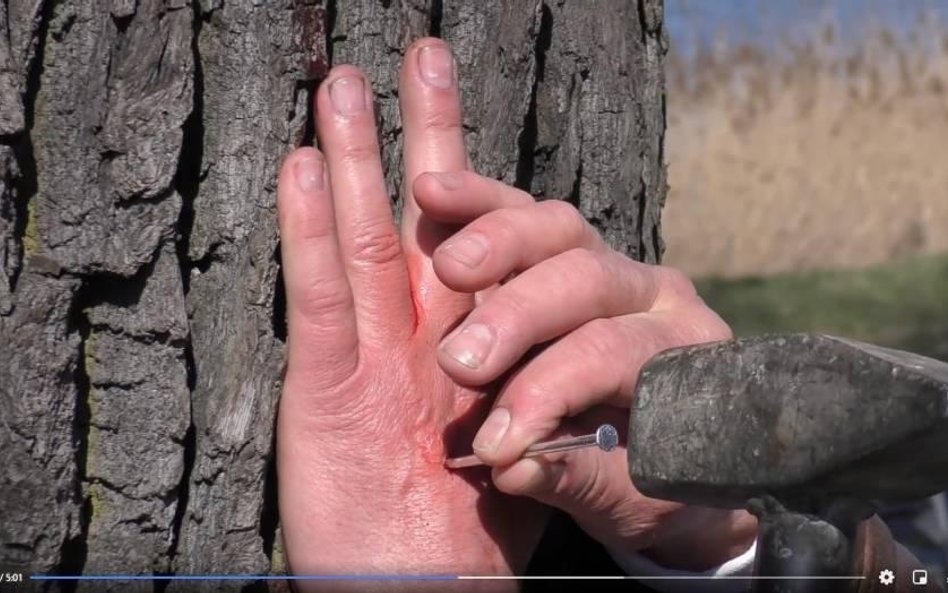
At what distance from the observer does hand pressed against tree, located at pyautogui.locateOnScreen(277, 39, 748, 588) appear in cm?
133

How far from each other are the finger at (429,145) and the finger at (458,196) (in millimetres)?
47

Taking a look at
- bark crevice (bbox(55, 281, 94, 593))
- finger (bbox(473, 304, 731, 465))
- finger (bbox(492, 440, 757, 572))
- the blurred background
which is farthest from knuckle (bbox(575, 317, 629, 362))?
the blurred background

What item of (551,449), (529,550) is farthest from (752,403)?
(529,550)

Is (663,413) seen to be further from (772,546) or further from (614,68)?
(614,68)

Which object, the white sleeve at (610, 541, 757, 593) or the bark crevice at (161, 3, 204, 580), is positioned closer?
the bark crevice at (161, 3, 204, 580)

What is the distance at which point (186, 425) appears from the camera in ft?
4.66

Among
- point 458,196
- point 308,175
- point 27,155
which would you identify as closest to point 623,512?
point 458,196

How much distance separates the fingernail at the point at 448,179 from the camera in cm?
137

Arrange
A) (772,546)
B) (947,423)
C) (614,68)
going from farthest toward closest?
(614,68) < (772,546) < (947,423)

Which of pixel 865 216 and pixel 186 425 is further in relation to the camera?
pixel 865 216

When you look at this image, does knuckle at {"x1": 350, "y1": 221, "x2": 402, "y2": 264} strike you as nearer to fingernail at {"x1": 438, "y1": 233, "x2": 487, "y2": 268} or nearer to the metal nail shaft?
fingernail at {"x1": 438, "y1": 233, "x2": 487, "y2": 268}

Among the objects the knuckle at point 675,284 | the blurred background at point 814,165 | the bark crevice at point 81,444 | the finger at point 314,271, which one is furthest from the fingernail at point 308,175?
the blurred background at point 814,165

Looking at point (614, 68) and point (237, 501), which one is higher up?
point (614, 68)

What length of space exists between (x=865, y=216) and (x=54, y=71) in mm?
8044
